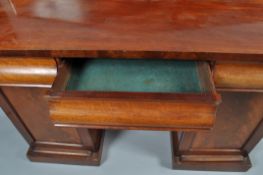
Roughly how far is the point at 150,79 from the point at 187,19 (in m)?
0.18

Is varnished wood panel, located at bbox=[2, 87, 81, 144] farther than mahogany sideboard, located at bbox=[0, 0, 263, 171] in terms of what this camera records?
Yes

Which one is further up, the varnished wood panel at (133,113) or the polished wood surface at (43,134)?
the polished wood surface at (43,134)

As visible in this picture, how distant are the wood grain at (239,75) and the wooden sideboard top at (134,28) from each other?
35 mm

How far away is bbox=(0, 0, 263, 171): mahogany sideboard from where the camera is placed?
40 centimetres

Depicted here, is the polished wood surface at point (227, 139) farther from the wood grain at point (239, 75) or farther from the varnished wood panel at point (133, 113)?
the varnished wood panel at point (133, 113)

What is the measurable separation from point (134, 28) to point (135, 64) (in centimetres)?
9

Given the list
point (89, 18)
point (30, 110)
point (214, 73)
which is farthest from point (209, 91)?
point (30, 110)

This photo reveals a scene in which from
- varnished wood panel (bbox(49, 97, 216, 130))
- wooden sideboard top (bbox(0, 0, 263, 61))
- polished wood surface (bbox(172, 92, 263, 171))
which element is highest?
wooden sideboard top (bbox(0, 0, 263, 61))

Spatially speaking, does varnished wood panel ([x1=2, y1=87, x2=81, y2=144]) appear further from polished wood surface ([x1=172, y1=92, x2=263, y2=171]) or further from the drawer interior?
polished wood surface ([x1=172, y1=92, x2=263, y2=171])

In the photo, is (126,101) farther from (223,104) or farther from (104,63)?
(223,104)

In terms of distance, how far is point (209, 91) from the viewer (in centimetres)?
40

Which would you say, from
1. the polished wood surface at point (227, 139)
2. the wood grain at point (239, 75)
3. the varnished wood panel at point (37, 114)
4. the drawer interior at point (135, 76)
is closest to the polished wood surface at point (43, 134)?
the varnished wood panel at point (37, 114)

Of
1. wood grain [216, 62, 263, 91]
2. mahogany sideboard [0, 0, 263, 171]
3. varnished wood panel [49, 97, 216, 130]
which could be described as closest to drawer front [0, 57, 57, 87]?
mahogany sideboard [0, 0, 263, 171]

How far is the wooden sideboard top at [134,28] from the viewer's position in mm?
439
